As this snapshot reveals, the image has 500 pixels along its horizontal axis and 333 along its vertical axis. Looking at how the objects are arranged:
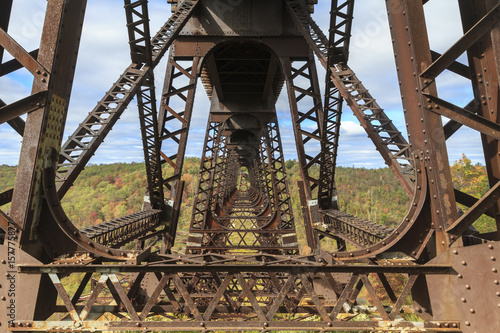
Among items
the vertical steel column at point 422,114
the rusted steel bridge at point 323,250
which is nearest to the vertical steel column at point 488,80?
the rusted steel bridge at point 323,250

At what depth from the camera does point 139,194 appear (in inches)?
4279

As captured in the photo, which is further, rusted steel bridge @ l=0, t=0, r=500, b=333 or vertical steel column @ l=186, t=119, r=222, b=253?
vertical steel column @ l=186, t=119, r=222, b=253

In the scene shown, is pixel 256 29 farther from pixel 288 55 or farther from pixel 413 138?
pixel 413 138

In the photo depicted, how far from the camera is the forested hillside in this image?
276 feet

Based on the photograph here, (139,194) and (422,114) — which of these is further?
(139,194)

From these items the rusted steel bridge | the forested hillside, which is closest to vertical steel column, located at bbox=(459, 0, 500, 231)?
the rusted steel bridge

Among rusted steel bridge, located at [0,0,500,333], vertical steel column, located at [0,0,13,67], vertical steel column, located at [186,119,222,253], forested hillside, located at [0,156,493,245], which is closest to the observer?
rusted steel bridge, located at [0,0,500,333]

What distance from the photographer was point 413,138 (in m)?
3.89

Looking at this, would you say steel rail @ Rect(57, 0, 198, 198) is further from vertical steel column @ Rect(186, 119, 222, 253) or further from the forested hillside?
the forested hillside

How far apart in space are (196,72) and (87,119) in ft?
11.1

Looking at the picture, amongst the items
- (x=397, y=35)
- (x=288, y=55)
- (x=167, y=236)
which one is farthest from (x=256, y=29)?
(x=167, y=236)

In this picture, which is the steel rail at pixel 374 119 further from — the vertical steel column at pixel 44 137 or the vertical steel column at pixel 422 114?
the vertical steel column at pixel 44 137

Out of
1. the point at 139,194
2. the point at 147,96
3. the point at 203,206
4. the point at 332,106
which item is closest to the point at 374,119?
the point at 332,106

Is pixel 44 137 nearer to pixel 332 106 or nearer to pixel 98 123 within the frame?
pixel 98 123
